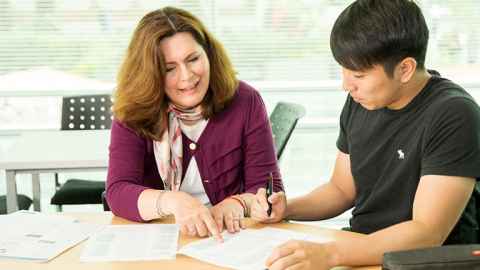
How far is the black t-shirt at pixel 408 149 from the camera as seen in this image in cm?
162

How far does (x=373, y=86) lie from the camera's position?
1676 mm

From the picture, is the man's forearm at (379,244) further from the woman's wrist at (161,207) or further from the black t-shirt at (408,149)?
the woman's wrist at (161,207)

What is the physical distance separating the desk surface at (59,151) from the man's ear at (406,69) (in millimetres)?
1692

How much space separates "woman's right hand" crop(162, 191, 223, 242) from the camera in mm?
1766

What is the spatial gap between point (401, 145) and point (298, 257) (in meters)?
0.49

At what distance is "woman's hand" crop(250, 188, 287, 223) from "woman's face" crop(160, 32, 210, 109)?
44cm

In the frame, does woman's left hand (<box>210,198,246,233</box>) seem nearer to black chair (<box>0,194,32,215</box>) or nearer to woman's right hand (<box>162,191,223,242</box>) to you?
woman's right hand (<box>162,191,223,242</box>)

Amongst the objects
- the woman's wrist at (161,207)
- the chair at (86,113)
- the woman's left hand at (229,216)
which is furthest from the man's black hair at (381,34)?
the chair at (86,113)

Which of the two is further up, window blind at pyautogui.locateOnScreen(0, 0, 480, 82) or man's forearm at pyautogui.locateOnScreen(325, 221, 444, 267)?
window blind at pyautogui.locateOnScreen(0, 0, 480, 82)

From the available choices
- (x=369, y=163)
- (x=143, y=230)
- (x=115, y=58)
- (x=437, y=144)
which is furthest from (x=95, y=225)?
(x=115, y=58)

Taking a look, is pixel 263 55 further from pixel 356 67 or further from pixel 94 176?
pixel 356 67

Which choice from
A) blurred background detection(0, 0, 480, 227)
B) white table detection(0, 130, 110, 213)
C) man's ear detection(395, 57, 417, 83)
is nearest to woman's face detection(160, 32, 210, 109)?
man's ear detection(395, 57, 417, 83)

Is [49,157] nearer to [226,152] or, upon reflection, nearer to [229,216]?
[226,152]

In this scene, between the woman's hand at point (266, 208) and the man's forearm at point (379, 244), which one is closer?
the man's forearm at point (379, 244)
